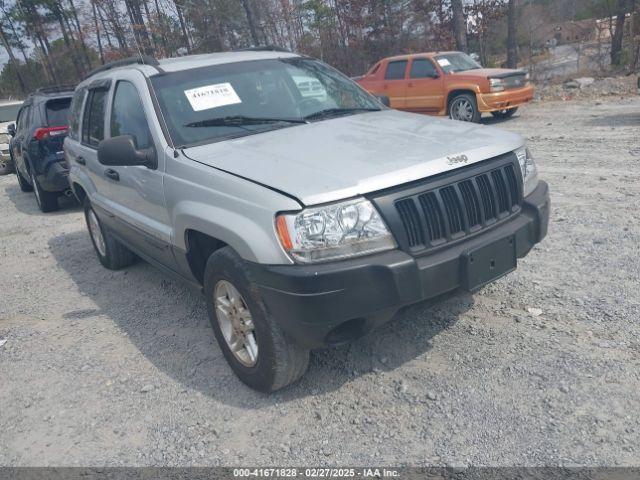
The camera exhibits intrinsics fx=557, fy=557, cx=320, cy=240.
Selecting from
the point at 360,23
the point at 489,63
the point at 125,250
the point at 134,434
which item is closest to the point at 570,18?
the point at 489,63

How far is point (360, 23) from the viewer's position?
25.6 m

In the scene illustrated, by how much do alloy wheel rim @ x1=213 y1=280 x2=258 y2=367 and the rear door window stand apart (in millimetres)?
6543

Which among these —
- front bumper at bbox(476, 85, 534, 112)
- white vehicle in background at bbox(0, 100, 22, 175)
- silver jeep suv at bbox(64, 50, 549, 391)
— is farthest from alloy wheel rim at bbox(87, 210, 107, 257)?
white vehicle in background at bbox(0, 100, 22, 175)

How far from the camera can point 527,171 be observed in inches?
137

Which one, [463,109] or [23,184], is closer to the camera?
[23,184]

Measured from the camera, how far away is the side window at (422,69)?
41.6 feet

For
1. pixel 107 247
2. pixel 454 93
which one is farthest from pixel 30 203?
pixel 454 93

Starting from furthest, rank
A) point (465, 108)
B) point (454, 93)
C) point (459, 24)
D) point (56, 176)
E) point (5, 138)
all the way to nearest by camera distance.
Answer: point (459, 24), point (5, 138), point (454, 93), point (465, 108), point (56, 176)

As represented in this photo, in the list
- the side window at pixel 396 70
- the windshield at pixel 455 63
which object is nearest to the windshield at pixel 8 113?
the side window at pixel 396 70

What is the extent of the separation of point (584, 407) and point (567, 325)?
84 centimetres

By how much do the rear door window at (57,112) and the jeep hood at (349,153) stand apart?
240 inches

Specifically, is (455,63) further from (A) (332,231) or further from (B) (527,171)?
(A) (332,231)

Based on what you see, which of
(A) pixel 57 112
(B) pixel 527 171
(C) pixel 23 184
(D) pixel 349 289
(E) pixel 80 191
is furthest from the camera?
(C) pixel 23 184

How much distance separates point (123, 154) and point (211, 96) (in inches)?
29.0
